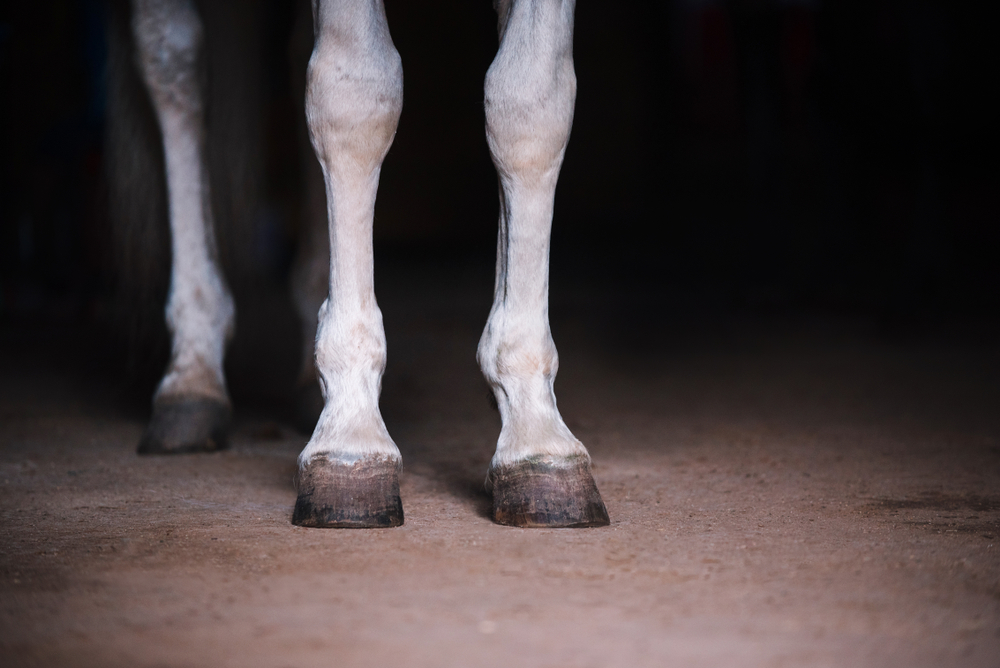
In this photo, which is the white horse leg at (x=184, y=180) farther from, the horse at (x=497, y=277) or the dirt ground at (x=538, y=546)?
the horse at (x=497, y=277)

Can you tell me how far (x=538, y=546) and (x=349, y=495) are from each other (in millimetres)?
309

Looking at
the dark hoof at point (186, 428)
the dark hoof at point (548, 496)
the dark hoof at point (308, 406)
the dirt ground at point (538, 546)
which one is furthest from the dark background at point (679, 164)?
the dark hoof at point (548, 496)

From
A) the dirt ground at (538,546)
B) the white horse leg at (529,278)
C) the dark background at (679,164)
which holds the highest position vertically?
the dark background at (679,164)

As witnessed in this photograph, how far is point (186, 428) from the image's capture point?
7.30 feet

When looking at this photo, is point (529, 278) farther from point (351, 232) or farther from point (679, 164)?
point (679, 164)

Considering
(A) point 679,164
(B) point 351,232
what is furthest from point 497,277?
(A) point 679,164

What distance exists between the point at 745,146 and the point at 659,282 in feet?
7.20

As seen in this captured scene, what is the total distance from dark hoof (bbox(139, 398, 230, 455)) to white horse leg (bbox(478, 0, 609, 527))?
0.86 m

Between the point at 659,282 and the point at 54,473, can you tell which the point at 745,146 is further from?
the point at 54,473

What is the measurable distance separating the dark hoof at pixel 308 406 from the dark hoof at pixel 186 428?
0.23 m

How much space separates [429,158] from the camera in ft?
25.4

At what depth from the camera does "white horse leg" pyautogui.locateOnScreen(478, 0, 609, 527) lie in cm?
155

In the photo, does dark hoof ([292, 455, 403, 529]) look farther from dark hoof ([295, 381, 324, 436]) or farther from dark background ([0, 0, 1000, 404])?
dark background ([0, 0, 1000, 404])

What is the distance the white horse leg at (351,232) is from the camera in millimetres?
1571
